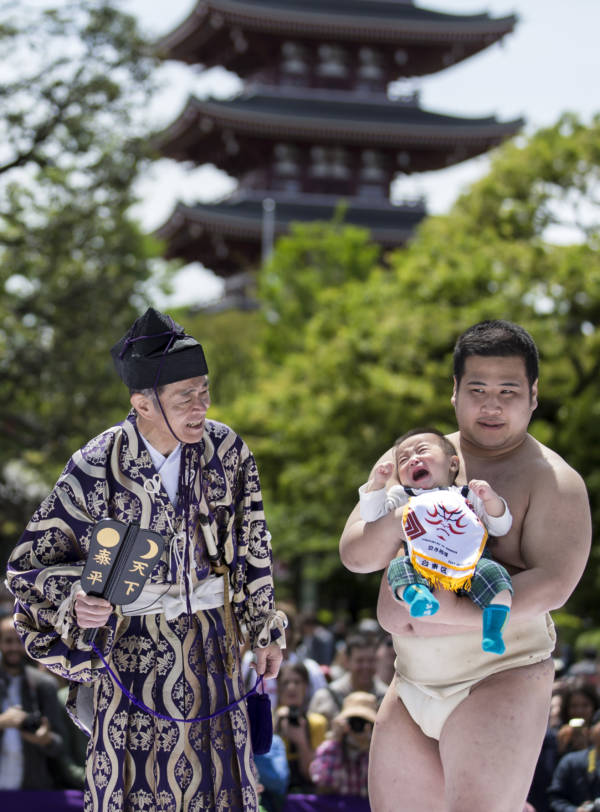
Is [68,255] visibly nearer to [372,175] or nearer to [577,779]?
[577,779]

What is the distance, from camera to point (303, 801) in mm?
4273

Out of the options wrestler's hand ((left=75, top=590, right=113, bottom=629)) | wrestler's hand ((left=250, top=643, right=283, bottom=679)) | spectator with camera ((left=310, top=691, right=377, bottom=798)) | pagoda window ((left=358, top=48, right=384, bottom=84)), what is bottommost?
spectator with camera ((left=310, top=691, right=377, bottom=798))

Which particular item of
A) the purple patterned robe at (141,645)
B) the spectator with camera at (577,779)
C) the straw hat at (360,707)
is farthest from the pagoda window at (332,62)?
the purple patterned robe at (141,645)

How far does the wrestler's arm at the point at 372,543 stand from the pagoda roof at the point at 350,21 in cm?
2504

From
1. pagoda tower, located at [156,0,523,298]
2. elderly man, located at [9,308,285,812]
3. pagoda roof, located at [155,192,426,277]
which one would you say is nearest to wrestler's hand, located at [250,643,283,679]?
elderly man, located at [9,308,285,812]

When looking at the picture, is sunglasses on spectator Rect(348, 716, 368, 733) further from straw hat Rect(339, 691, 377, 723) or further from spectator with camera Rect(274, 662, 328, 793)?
spectator with camera Rect(274, 662, 328, 793)

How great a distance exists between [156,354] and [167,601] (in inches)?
22.5

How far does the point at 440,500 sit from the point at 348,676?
11.5 feet

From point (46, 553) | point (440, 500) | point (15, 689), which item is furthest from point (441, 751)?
point (15, 689)

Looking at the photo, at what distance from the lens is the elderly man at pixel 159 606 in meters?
2.57

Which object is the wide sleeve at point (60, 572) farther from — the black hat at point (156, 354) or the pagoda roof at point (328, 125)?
the pagoda roof at point (328, 125)

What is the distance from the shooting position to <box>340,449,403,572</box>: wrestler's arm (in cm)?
255

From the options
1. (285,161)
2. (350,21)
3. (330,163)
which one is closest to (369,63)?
(350,21)

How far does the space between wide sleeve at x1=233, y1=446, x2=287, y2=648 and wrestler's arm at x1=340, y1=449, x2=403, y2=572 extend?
10.4 inches
